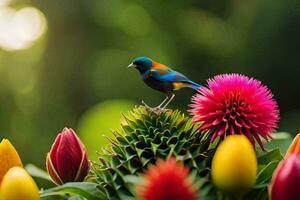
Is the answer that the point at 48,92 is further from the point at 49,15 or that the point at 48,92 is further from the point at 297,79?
the point at 297,79

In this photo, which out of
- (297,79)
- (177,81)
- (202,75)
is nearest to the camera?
(177,81)

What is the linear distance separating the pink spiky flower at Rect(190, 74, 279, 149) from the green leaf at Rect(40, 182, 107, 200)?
0.39 ft

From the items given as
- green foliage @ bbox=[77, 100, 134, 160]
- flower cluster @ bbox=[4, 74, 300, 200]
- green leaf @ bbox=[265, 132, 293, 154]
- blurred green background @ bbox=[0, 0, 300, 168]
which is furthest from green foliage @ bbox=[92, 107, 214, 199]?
blurred green background @ bbox=[0, 0, 300, 168]

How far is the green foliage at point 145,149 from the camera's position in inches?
28.5

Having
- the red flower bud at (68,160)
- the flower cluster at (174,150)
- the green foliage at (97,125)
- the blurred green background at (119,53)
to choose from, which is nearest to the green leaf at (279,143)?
the flower cluster at (174,150)

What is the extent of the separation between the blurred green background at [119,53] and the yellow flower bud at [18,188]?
12.9 feet

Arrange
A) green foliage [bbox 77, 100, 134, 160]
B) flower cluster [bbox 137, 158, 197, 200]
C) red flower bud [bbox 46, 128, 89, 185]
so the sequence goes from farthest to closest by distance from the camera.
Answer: green foliage [bbox 77, 100, 134, 160], red flower bud [bbox 46, 128, 89, 185], flower cluster [bbox 137, 158, 197, 200]

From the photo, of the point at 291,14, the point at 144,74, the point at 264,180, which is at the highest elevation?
the point at 291,14

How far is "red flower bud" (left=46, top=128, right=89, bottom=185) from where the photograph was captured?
811mm

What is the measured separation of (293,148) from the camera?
75 centimetres

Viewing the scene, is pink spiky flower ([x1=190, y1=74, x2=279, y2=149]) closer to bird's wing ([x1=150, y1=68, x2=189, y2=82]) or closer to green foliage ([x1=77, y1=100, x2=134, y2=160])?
bird's wing ([x1=150, y1=68, x2=189, y2=82])

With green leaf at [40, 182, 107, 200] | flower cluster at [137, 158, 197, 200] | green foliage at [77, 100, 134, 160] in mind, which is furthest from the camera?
green foliage at [77, 100, 134, 160]

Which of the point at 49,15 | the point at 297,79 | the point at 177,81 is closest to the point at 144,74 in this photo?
the point at 177,81

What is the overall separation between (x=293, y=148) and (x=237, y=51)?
5.30 meters
